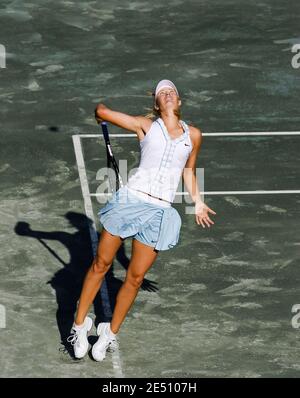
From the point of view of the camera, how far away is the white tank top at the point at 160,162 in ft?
44.1

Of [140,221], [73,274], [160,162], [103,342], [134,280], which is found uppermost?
[160,162]

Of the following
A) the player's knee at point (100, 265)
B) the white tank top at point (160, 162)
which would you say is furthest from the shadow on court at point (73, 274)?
the white tank top at point (160, 162)

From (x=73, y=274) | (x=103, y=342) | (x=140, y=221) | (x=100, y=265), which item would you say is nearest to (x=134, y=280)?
(x=100, y=265)

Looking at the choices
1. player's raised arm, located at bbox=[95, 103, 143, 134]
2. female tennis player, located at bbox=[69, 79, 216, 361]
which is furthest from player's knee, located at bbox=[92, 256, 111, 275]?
player's raised arm, located at bbox=[95, 103, 143, 134]

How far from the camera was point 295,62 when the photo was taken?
2472 centimetres

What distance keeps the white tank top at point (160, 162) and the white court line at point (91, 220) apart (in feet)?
6.46

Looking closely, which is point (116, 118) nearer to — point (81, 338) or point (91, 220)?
point (81, 338)

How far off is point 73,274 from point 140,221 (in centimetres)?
313

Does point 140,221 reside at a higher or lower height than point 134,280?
higher

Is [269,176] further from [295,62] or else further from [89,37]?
[89,37]

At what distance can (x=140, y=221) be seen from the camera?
44.3 feet

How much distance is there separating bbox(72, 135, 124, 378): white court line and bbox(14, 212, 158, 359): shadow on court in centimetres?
5

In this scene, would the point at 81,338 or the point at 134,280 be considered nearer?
the point at 134,280

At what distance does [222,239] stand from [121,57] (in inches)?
321
